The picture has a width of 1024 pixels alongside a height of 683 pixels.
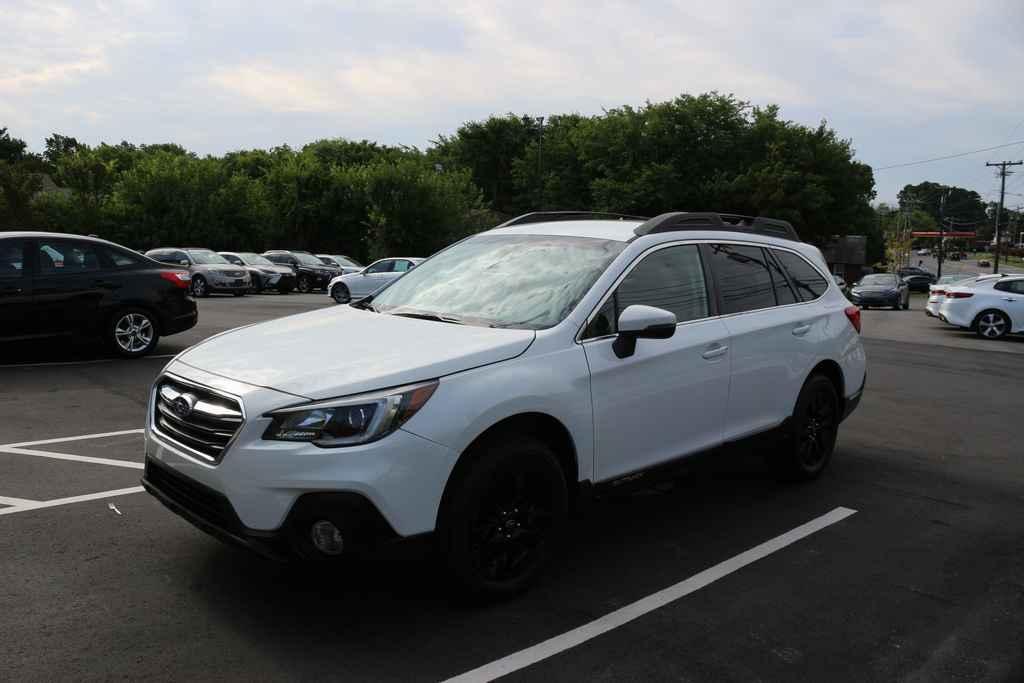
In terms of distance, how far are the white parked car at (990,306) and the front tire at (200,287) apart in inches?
852

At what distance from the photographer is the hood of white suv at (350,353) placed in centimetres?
338

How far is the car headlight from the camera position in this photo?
325 centimetres

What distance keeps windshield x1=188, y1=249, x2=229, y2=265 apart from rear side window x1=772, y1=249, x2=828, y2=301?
2510 centimetres

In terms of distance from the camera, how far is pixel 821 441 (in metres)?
5.94

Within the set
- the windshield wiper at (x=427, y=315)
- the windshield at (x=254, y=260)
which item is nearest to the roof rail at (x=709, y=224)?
the windshield wiper at (x=427, y=315)

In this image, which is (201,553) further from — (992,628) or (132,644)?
(992,628)

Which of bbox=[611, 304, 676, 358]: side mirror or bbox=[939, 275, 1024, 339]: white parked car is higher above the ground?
bbox=[611, 304, 676, 358]: side mirror

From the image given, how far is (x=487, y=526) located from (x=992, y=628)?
227cm

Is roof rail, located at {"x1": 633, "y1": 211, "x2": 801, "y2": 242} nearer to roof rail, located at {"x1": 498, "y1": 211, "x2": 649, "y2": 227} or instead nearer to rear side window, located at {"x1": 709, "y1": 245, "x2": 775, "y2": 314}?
rear side window, located at {"x1": 709, "y1": 245, "x2": 775, "y2": 314}

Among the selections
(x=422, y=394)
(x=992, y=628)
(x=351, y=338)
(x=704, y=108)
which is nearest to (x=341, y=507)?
(x=422, y=394)

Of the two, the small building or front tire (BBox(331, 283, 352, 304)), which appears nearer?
front tire (BBox(331, 283, 352, 304))

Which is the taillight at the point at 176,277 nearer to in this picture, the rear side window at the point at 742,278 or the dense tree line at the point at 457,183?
the rear side window at the point at 742,278

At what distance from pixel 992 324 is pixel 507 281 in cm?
1865

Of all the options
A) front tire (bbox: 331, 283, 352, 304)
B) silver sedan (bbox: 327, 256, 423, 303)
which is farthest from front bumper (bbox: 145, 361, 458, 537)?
front tire (bbox: 331, 283, 352, 304)
